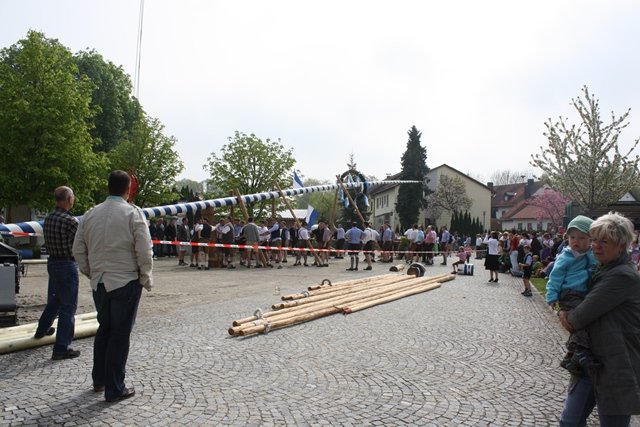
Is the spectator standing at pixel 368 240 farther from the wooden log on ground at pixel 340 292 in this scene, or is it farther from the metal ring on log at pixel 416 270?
the wooden log on ground at pixel 340 292

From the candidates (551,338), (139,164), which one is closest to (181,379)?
(551,338)

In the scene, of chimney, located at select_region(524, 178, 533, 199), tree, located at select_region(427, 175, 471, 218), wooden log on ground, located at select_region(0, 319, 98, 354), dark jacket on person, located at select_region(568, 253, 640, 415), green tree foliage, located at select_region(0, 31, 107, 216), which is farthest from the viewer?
chimney, located at select_region(524, 178, 533, 199)

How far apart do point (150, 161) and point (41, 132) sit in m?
13.3

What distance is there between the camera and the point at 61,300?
20.0ft

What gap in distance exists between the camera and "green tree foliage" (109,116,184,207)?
38969 mm

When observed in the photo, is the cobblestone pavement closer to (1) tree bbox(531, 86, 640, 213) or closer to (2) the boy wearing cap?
(2) the boy wearing cap

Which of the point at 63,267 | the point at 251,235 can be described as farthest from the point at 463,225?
the point at 63,267

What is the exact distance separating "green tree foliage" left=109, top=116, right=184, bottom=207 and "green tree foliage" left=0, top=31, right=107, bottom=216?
35.3 feet

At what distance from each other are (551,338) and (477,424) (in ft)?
14.2

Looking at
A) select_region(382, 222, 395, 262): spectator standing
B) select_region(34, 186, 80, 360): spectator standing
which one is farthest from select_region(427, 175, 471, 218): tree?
select_region(34, 186, 80, 360): spectator standing

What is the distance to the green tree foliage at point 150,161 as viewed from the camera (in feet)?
128

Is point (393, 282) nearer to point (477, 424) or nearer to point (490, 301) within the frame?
point (490, 301)

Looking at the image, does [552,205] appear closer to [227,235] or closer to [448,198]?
[448,198]

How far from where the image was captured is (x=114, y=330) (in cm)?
471
